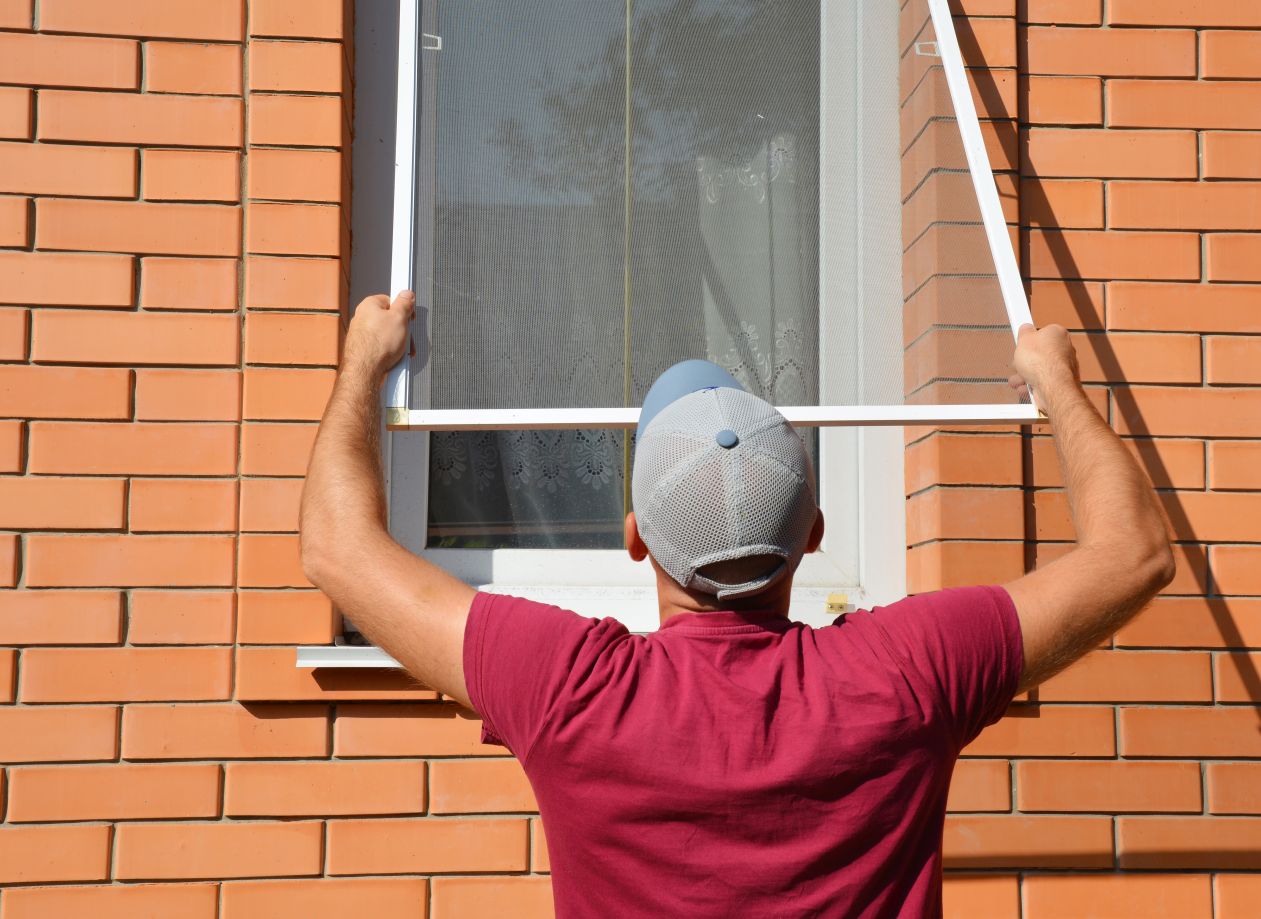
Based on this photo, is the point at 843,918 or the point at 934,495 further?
the point at 934,495

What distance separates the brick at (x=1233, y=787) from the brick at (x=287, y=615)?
1780 millimetres

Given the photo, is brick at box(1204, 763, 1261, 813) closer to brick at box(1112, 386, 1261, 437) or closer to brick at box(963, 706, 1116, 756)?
brick at box(963, 706, 1116, 756)

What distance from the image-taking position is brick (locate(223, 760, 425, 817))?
7.68 ft

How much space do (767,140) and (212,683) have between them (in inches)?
58.0

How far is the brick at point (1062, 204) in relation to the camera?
2568 millimetres

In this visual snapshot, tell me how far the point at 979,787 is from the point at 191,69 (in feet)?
6.93

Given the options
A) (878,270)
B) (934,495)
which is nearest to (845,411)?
(878,270)

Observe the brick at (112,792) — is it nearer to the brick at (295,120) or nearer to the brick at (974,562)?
the brick at (295,120)

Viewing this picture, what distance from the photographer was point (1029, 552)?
2.51m

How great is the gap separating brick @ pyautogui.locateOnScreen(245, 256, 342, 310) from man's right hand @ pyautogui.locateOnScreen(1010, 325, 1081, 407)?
1322mm

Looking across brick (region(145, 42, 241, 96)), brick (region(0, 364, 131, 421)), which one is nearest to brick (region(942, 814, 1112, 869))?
brick (region(0, 364, 131, 421))

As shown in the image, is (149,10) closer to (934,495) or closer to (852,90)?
(852,90)

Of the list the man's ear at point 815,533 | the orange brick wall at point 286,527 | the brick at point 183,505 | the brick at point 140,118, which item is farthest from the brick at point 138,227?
the man's ear at point 815,533

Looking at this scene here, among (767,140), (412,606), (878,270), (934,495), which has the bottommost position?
(412,606)
